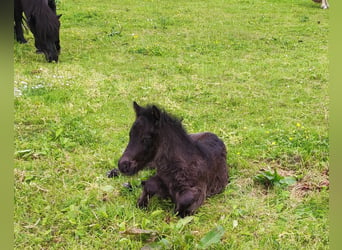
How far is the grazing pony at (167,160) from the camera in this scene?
3775 millimetres

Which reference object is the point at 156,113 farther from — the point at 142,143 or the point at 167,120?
the point at 142,143

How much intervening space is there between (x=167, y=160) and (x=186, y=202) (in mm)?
420

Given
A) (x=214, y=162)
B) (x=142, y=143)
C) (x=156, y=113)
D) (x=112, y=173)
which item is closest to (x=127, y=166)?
(x=142, y=143)

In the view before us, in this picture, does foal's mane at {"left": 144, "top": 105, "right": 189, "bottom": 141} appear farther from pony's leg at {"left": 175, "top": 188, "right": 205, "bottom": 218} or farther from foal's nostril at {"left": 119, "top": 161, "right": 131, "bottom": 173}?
pony's leg at {"left": 175, "top": 188, "right": 205, "bottom": 218}

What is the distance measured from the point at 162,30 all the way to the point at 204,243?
11120 millimetres

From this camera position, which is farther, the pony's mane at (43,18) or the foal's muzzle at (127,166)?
the pony's mane at (43,18)

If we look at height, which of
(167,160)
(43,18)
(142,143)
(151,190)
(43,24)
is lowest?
(151,190)

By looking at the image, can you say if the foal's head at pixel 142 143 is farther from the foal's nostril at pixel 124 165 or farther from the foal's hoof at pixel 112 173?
the foal's hoof at pixel 112 173

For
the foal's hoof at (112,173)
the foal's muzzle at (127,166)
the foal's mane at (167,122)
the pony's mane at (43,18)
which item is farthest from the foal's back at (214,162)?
the pony's mane at (43,18)

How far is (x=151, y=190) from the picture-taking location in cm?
397

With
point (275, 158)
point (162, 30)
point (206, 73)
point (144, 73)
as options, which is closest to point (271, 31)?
point (162, 30)

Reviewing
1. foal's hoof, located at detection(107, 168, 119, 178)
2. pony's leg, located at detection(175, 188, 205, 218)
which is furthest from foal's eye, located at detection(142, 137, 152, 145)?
foal's hoof, located at detection(107, 168, 119, 178)

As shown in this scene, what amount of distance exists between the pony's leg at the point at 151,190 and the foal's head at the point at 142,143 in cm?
24

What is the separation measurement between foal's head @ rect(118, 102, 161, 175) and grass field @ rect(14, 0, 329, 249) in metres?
0.43
